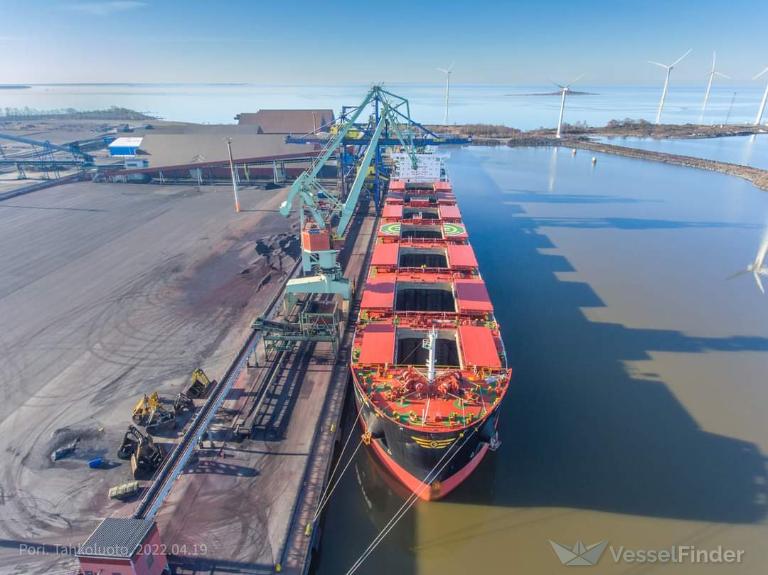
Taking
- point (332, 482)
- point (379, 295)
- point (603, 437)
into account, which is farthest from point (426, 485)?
point (379, 295)

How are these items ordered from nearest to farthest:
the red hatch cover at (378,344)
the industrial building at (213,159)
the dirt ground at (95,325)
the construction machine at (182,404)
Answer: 1. the dirt ground at (95,325)
2. the red hatch cover at (378,344)
3. the construction machine at (182,404)
4. the industrial building at (213,159)

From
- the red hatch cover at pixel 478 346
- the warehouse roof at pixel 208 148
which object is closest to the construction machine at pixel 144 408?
the red hatch cover at pixel 478 346

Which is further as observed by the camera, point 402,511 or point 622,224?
point 622,224

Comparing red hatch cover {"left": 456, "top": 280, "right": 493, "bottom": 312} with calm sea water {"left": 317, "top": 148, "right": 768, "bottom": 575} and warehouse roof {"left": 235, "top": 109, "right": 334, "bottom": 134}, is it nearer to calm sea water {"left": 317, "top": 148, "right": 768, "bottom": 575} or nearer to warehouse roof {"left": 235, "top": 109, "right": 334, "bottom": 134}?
calm sea water {"left": 317, "top": 148, "right": 768, "bottom": 575}

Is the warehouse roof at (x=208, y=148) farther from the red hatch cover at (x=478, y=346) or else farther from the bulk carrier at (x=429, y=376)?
the red hatch cover at (x=478, y=346)

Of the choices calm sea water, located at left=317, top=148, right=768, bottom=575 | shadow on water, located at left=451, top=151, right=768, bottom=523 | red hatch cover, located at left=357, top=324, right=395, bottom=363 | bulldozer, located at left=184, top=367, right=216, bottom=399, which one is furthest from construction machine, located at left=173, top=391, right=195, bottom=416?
shadow on water, located at left=451, top=151, right=768, bottom=523

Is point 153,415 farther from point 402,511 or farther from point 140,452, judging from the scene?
point 402,511

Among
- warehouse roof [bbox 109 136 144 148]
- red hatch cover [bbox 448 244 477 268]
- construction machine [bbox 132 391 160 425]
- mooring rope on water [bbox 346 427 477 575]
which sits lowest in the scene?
mooring rope on water [bbox 346 427 477 575]
